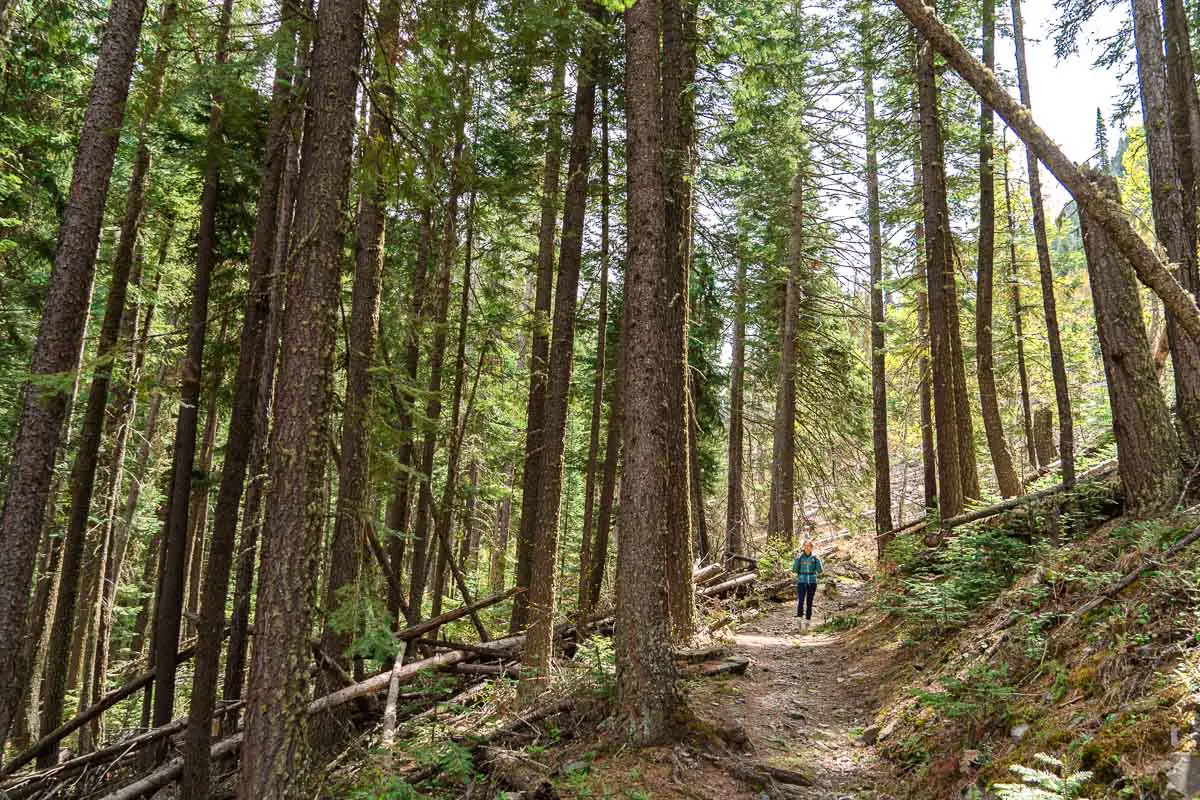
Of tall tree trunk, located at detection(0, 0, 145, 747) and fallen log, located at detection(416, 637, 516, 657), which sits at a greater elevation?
tall tree trunk, located at detection(0, 0, 145, 747)

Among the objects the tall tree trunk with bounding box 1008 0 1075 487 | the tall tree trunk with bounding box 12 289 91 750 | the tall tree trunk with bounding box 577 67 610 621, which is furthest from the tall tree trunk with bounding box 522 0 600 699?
the tall tree trunk with bounding box 1008 0 1075 487

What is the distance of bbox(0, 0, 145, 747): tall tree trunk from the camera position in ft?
21.9

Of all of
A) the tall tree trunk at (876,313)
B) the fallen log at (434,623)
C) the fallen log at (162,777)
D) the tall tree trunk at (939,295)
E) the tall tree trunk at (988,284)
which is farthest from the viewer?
the tall tree trunk at (876,313)

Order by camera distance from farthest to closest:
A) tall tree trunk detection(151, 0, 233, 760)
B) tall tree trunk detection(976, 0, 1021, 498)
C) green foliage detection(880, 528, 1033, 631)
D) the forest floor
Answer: tall tree trunk detection(976, 0, 1021, 498) < green foliage detection(880, 528, 1033, 631) < tall tree trunk detection(151, 0, 233, 760) < the forest floor

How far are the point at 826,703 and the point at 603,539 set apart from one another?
5.21 metres

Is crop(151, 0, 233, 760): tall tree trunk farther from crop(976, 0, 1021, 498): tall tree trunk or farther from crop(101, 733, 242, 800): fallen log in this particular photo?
crop(976, 0, 1021, 498): tall tree trunk

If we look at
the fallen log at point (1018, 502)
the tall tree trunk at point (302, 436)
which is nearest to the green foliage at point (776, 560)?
the fallen log at point (1018, 502)

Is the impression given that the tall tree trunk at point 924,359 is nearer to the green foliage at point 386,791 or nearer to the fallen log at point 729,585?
the fallen log at point 729,585

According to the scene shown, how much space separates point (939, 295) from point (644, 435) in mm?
9850

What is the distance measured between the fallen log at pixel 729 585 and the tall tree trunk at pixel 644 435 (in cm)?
864

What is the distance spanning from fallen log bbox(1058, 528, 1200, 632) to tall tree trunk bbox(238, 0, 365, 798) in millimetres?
6701

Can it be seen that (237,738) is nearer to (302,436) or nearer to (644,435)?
(302,436)

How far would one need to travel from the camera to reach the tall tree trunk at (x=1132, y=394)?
24.1 ft

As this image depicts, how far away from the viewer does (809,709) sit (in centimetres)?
828
